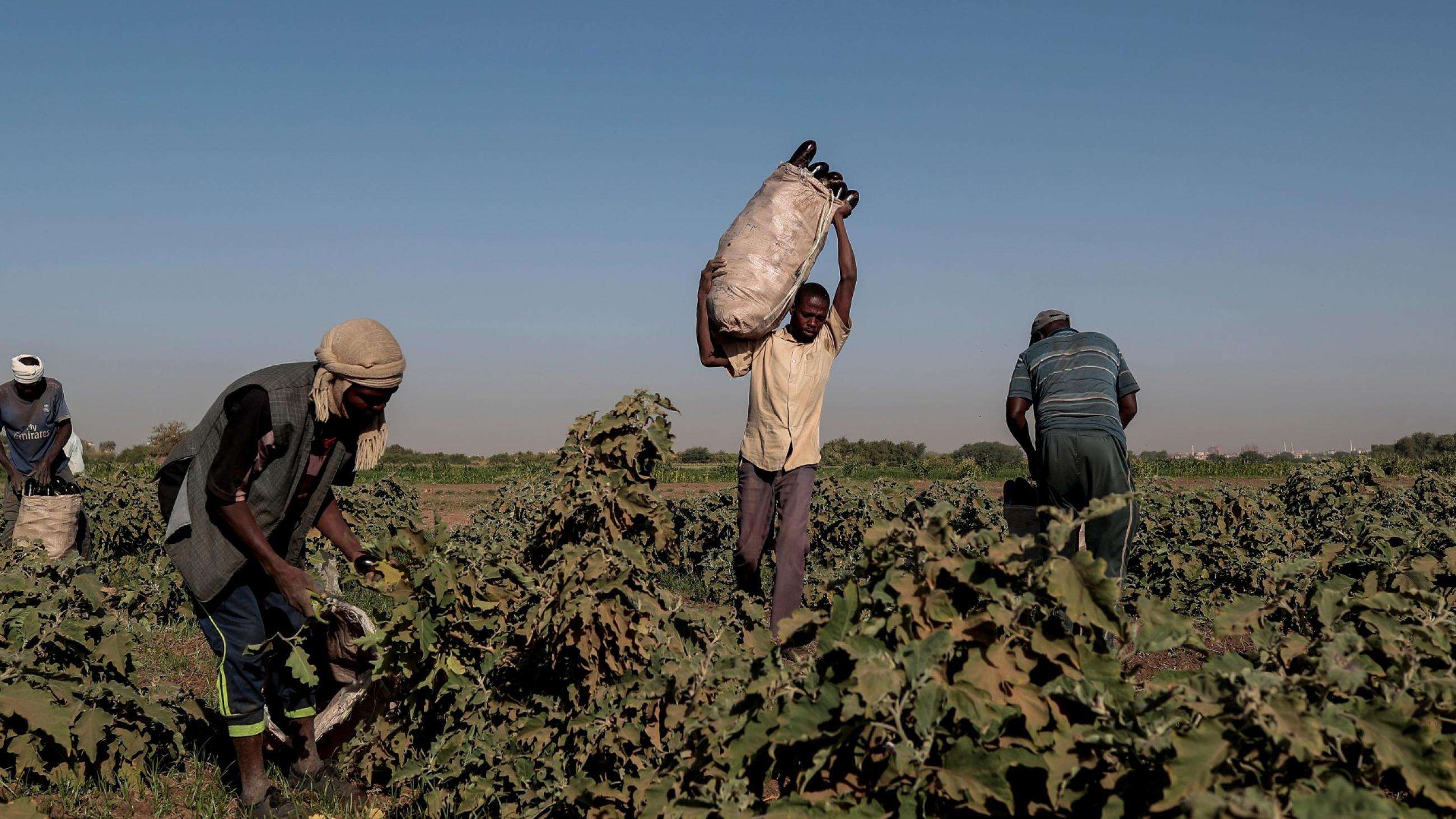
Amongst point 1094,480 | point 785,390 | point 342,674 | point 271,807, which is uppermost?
point 785,390

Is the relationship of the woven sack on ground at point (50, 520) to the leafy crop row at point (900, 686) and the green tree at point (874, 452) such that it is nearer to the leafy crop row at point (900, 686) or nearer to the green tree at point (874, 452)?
the leafy crop row at point (900, 686)

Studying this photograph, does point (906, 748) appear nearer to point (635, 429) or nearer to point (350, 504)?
point (635, 429)

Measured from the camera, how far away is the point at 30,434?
818 cm

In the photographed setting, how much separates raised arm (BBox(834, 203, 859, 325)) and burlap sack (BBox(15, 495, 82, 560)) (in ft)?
21.4

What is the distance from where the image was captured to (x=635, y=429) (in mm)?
3580

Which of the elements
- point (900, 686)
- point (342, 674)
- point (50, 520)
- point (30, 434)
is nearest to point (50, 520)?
point (50, 520)

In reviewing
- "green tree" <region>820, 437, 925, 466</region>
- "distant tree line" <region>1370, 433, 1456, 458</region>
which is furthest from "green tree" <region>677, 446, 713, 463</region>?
"distant tree line" <region>1370, 433, 1456, 458</region>

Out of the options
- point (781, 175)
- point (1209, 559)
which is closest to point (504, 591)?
point (781, 175)

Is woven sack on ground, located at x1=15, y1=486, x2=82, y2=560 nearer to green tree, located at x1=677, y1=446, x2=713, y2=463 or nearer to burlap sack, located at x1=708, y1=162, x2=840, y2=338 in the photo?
burlap sack, located at x1=708, y1=162, x2=840, y2=338

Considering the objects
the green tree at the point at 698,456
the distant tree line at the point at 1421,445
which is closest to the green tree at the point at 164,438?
the green tree at the point at 698,456

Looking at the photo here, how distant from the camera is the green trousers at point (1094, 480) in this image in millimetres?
4953

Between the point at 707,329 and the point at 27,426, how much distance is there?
6.45m

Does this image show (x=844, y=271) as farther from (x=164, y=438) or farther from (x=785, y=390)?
(x=164, y=438)

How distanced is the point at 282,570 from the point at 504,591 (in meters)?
0.77
